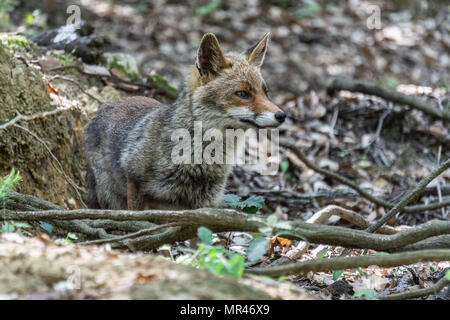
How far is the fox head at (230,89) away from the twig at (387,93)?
422 cm

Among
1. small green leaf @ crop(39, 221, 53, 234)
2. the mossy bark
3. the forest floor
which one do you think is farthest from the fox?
small green leaf @ crop(39, 221, 53, 234)

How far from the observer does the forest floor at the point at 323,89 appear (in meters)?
7.50

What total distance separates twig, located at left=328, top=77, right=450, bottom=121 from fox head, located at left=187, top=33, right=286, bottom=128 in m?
4.22

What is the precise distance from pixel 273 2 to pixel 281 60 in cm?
292

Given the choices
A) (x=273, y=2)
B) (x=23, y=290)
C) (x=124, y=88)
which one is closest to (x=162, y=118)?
(x=124, y=88)

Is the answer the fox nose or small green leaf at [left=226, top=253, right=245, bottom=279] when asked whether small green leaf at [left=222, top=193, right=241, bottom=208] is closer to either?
the fox nose

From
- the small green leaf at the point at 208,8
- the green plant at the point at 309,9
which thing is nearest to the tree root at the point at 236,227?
the small green leaf at the point at 208,8

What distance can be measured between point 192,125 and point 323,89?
6024mm

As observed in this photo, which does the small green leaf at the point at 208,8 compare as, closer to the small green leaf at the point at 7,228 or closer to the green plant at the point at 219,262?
the small green leaf at the point at 7,228

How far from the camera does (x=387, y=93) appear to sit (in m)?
9.60

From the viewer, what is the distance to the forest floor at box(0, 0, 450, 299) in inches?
295

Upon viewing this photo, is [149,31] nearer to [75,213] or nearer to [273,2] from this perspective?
[273,2]

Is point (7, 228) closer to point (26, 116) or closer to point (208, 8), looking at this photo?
point (26, 116)
